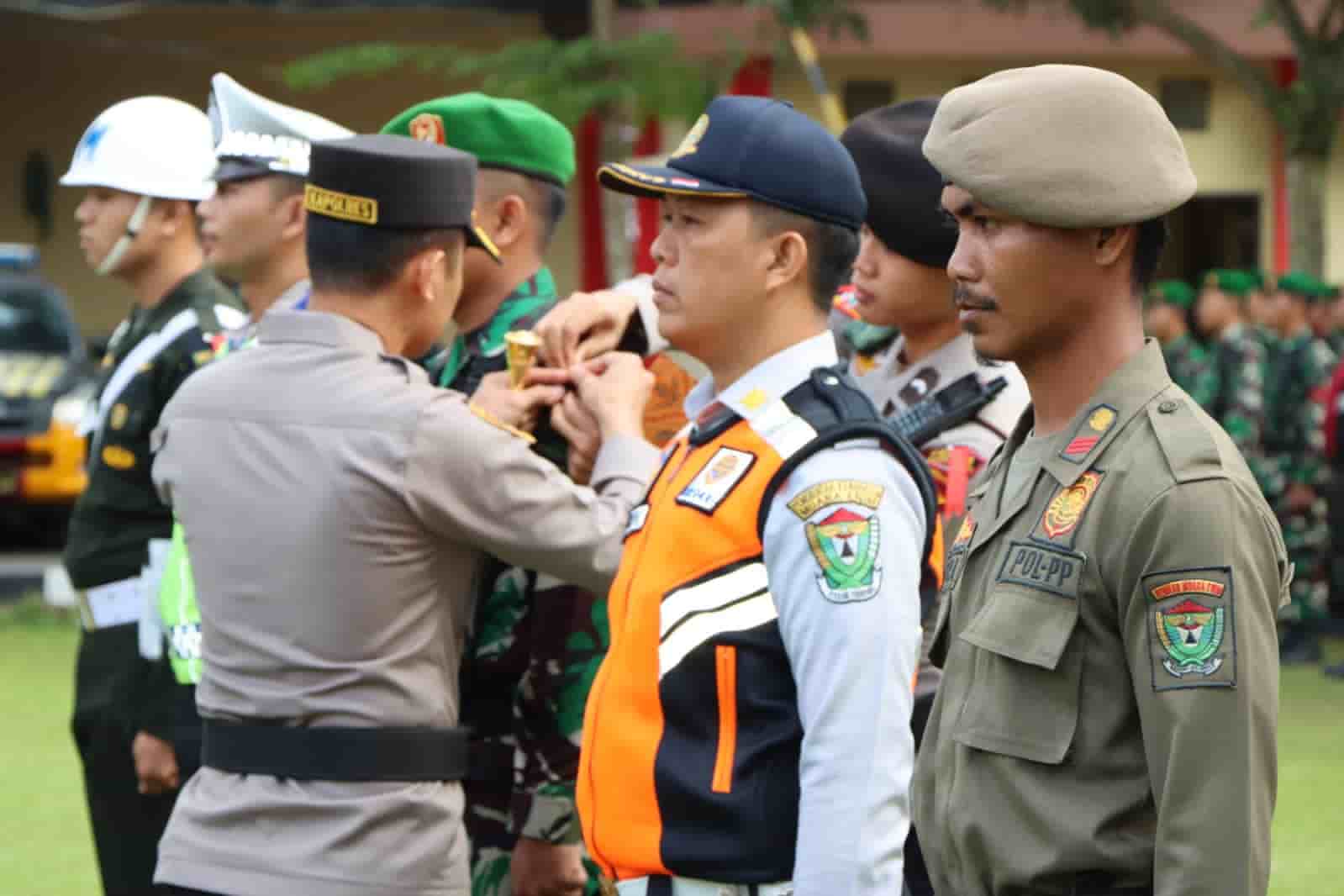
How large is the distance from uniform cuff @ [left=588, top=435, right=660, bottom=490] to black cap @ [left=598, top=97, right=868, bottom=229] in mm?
593

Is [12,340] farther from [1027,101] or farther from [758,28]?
[1027,101]

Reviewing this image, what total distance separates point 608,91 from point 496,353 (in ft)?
39.7

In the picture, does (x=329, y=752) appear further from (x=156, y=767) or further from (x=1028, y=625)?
(x=156, y=767)

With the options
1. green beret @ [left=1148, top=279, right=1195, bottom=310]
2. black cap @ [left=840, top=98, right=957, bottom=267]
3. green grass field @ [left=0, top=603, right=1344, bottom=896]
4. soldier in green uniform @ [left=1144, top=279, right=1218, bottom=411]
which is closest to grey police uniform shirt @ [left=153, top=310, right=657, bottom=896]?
black cap @ [left=840, top=98, right=957, bottom=267]

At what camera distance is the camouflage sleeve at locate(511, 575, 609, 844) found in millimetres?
3814

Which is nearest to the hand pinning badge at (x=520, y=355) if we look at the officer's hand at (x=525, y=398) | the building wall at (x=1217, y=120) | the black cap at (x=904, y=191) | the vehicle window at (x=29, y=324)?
the officer's hand at (x=525, y=398)

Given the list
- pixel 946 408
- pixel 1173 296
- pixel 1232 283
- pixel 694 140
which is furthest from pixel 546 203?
pixel 1173 296

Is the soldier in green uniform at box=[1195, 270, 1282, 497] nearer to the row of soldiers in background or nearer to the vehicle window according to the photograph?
the row of soldiers in background

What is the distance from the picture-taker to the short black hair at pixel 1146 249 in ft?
8.14

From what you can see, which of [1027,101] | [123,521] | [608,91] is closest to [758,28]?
[608,91]

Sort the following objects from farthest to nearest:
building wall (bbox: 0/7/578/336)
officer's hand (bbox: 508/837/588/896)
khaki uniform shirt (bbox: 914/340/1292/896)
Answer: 1. building wall (bbox: 0/7/578/336)
2. officer's hand (bbox: 508/837/588/896)
3. khaki uniform shirt (bbox: 914/340/1292/896)

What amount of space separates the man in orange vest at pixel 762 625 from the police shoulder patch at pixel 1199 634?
0.55 metres

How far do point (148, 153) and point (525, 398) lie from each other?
7.02ft

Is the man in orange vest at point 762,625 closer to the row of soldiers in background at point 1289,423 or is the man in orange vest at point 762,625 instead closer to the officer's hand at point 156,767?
the officer's hand at point 156,767
